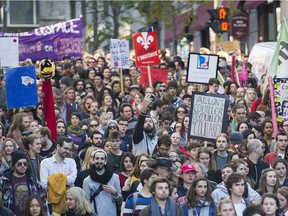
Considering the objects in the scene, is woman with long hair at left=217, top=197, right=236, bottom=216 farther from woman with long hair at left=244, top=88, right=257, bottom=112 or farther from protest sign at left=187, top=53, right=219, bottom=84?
woman with long hair at left=244, top=88, right=257, bottom=112

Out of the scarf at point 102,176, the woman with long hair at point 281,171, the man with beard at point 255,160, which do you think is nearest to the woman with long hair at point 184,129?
the man with beard at point 255,160

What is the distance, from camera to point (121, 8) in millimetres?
54031

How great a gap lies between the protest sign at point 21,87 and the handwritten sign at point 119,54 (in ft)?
22.2

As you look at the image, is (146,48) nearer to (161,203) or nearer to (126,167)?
(126,167)

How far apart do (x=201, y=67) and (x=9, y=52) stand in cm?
336

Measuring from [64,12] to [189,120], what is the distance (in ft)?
123

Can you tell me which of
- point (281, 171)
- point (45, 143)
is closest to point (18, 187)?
point (45, 143)

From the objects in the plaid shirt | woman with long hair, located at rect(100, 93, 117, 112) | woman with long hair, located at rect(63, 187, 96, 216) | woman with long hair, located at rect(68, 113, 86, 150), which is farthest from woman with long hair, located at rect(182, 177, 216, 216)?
woman with long hair, located at rect(100, 93, 117, 112)

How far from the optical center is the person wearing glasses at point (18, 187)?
16.3 meters

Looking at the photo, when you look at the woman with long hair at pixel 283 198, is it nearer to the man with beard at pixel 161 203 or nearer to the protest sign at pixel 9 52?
the man with beard at pixel 161 203

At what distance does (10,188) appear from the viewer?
16.3 metres

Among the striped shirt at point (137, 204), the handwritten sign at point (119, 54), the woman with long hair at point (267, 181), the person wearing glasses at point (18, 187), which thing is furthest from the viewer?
the handwritten sign at point (119, 54)

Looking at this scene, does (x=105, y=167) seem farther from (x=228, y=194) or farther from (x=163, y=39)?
(x=163, y=39)

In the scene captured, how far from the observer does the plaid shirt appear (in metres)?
16.3
